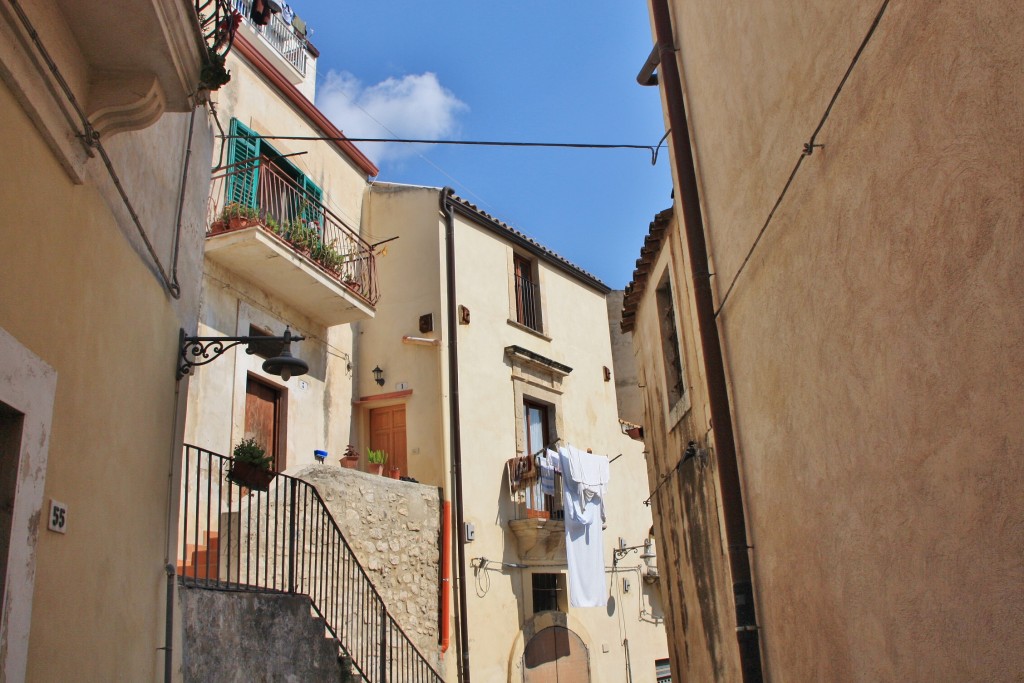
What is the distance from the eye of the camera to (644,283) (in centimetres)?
1016

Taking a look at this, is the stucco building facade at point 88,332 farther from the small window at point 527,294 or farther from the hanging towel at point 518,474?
the small window at point 527,294

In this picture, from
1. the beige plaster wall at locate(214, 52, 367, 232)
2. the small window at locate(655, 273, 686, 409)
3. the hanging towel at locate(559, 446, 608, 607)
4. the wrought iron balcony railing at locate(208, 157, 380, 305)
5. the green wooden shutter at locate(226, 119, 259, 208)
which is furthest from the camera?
the hanging towel at locate(559, 446, 608, 607)

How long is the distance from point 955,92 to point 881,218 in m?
0.69

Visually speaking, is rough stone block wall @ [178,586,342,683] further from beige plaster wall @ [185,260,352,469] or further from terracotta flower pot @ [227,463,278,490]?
beige plaster wall @ [185,260,352,469]

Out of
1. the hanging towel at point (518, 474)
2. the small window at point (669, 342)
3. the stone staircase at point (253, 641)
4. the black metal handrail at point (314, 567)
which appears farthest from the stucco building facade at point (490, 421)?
the small window at point (669, 342)

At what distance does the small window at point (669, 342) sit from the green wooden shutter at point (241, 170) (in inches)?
233

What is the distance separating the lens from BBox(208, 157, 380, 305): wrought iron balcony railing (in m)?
11.7

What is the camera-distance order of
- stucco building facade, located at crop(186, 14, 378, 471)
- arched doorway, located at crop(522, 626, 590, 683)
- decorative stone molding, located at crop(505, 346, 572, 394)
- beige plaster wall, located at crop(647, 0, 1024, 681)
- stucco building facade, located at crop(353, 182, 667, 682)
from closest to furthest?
beige plaster wall, located at crop(647, 0, 1024, 681) → stucco building facade, located at crop(186, 14, 378, 471) → stucco building facade, located at crop(353, 182, 667, 682) → arched doorway, located at crop(522, 626, 590, 683) → decorative stone molding, located at crop(505, 346, 572, 394)

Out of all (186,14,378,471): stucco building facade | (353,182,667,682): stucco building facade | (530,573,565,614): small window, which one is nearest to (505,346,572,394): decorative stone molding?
(353,182,667,682): stucco building facade

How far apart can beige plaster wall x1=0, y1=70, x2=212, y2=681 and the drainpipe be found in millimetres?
8061

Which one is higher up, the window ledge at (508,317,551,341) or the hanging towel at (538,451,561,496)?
the window ledge at (508,317,551,341)

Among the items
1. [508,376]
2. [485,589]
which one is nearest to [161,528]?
[485,589]

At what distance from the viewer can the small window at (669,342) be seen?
9.22 m

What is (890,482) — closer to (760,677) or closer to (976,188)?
(976,188)
